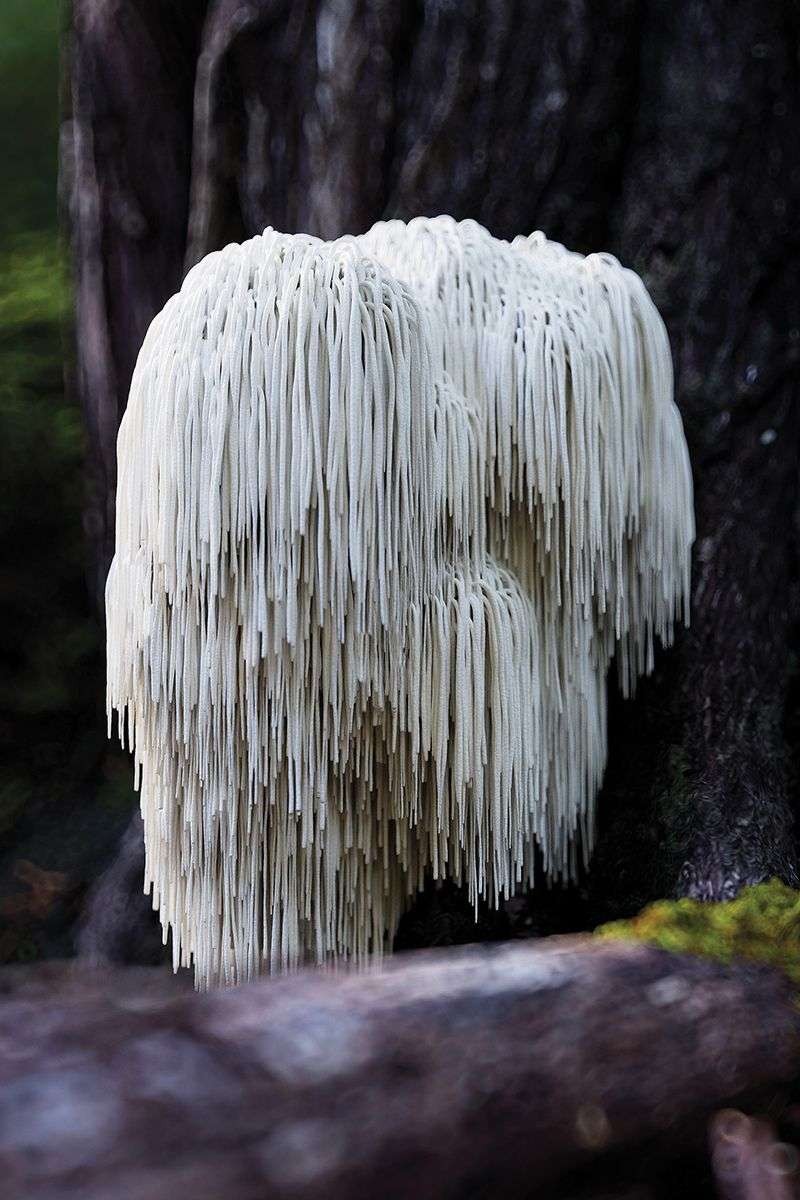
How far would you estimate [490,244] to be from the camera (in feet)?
8.43

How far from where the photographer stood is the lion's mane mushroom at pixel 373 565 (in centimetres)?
215

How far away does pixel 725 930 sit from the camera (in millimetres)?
1906

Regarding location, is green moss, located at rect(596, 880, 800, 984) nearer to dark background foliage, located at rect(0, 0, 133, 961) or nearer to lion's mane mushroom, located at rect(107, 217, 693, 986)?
lion's mane mushroom, located at rect(107, 217, 693, 986)

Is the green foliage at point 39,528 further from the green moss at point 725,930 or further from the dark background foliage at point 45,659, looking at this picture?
the green moss at point 725,930

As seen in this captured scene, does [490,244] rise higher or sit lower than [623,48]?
lower

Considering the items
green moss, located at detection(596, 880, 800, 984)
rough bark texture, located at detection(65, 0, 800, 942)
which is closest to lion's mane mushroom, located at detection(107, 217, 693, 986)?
rough bark texture, located at detection(65, 0, 800, 942)

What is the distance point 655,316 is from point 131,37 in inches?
82.4

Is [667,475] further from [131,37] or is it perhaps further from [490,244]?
[131,37]

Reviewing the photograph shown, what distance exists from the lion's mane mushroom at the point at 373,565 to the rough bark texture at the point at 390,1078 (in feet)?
2.55

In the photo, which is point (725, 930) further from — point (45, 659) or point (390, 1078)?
point (45, 659)

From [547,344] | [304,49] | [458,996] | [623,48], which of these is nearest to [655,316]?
[547,344]

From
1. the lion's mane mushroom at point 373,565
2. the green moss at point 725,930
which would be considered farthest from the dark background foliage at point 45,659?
the green moss at point 725,930

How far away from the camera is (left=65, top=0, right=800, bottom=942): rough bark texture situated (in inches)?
111

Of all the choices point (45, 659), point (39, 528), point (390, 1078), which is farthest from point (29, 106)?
point (390, 1078)
